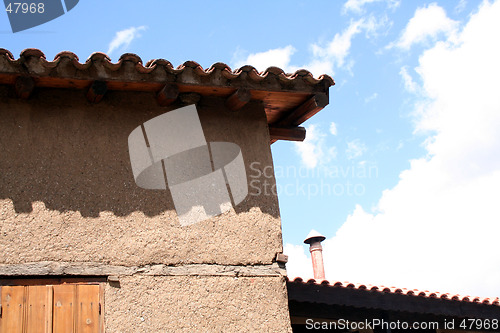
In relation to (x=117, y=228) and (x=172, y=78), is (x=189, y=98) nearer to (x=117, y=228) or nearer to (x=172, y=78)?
(x=172, y=78)

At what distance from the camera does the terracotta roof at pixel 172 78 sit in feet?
16.6

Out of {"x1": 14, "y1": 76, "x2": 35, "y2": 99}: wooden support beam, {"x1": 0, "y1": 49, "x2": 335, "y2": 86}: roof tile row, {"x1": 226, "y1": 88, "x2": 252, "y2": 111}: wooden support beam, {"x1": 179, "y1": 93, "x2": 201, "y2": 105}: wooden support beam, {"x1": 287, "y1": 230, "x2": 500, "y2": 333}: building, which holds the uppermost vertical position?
{"x1": 0, "y1": 49, "x2": 335, "y2": 86}: roof tile row

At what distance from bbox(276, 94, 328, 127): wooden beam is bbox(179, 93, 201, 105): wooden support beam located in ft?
3.82

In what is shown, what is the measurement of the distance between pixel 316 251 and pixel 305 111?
5818mm

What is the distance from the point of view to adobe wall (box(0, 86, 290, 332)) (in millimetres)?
4852

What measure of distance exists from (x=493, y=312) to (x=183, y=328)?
13.0ft

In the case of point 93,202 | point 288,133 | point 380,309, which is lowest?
point 380,309

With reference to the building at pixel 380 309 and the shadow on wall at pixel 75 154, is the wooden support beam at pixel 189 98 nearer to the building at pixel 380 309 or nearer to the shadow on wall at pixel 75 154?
the shadow on wall at pixel 75 154

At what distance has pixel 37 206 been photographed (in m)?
4.96

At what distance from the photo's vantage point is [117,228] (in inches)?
200

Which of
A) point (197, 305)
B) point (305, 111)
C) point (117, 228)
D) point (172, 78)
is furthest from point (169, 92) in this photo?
point (197, 305)

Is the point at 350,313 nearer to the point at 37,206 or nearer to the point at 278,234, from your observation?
the point at 278,234

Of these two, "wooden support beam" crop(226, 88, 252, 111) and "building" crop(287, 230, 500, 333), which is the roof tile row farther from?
"building" crop(287, 230, 500, 333)

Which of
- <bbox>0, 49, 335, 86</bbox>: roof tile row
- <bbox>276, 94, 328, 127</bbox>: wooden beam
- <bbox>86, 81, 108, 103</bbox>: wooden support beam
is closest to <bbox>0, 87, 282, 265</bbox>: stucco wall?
<bbox>86, 81, 108, 103</bbox>: wooden support beam
